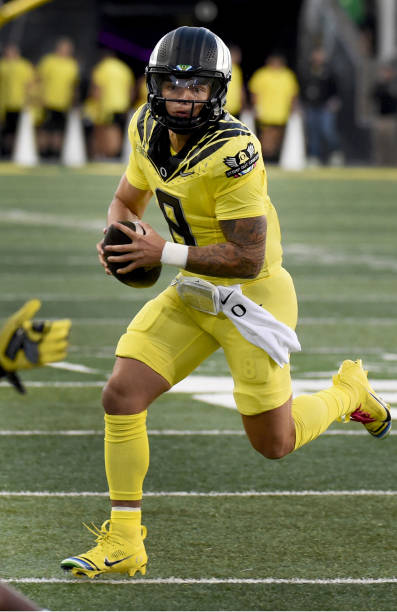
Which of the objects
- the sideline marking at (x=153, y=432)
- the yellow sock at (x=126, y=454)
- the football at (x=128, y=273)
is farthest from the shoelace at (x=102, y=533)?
the sideline marking at (x=153, y=432)

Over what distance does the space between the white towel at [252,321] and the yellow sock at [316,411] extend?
0.42m

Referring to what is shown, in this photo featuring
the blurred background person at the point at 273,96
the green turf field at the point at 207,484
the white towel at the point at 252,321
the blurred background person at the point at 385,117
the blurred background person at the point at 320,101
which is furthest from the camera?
the blurred background person at the point at 385,117

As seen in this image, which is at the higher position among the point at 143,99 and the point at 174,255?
the point at 174,255

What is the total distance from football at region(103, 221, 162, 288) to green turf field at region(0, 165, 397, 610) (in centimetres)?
97

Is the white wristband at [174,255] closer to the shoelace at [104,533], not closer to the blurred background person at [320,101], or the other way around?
the shoelace at [104,533]

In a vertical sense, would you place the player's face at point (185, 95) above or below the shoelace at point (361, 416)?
above

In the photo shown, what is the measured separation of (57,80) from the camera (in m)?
26.5

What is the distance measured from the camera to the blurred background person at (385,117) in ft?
87.9

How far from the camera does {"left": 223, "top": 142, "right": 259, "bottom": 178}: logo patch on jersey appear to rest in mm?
4961

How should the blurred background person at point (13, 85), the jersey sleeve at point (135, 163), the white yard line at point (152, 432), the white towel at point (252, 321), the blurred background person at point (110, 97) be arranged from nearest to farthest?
the white towel at point (252, 321)
the jersey sleeve at point (135, 163)
the white yard line at point (152, 432)
the blurred background person at point (13, 85)
the blurred background person at point (110, 97)

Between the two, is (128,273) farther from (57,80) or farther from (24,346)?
(57,80)

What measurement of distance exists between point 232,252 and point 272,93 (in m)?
21.7

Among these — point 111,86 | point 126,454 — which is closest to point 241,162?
point 126,454

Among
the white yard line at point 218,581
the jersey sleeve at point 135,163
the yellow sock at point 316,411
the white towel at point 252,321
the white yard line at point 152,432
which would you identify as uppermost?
the jersey sleeve at point 135,163
